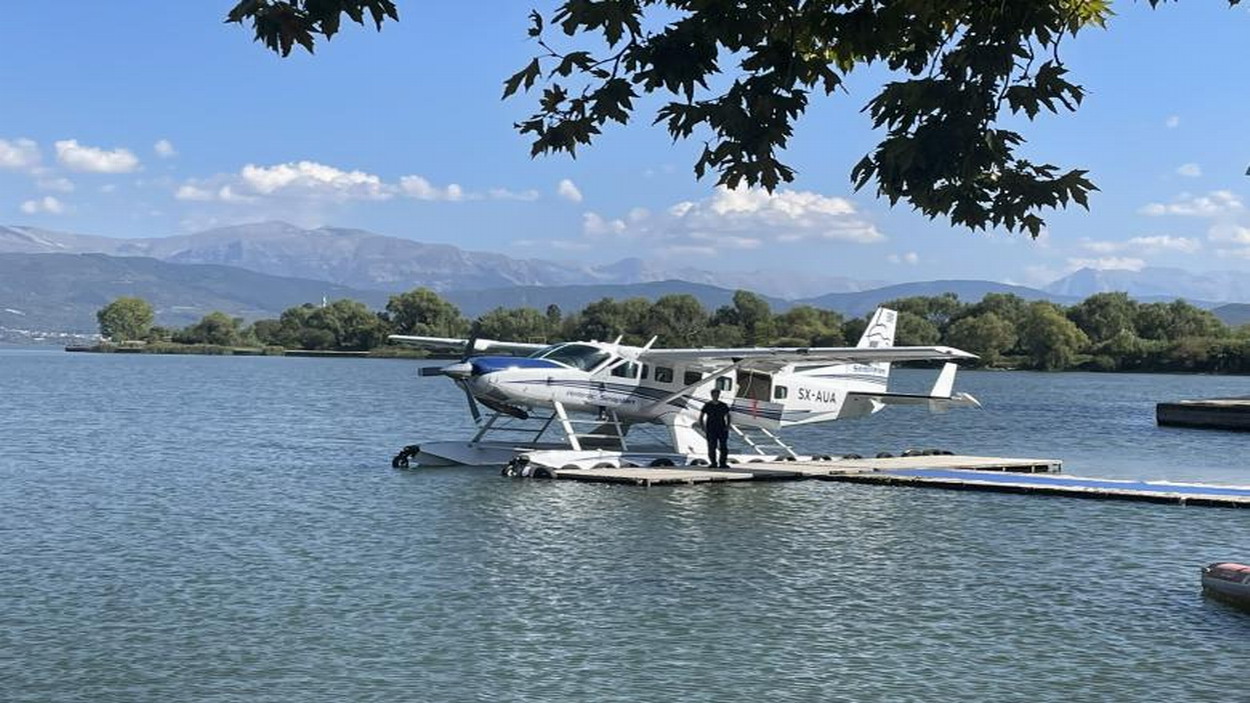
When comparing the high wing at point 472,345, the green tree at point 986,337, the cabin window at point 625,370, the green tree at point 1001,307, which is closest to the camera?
the cabin window at point 625,370

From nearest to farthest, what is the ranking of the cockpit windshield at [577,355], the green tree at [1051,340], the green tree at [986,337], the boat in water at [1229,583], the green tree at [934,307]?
the boat in water at [1229,583] < the cockpit windshield at [577,355] < the green tree at [1051,340] < the green tree at [986,337] < the green tree at [934,307]

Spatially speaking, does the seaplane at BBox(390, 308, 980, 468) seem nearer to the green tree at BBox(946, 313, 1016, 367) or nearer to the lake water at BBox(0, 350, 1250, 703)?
the lake water at BBox(0, 350, 1250, 703)

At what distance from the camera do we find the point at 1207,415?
58562mm

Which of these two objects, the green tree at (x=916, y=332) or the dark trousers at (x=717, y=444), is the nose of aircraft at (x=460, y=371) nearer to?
the dark trousers at (x=717, y=444)

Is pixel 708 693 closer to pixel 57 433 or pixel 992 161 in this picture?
pixel 992 161

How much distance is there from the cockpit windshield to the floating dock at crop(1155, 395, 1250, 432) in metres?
38.4

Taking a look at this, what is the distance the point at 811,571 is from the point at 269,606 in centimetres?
689

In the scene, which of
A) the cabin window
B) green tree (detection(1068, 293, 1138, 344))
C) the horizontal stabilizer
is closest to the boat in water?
the cabin window

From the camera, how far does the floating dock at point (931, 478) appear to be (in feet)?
82.3

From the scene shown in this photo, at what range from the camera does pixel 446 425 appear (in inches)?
2199

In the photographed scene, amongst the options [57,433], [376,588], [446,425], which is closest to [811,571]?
[376,588]

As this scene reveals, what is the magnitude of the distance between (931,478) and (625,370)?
21.9ft

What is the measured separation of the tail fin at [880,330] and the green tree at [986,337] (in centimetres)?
12448

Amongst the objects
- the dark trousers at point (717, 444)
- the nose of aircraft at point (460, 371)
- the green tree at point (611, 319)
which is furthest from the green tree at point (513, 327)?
the nose of aircraft at point (460, 371)
